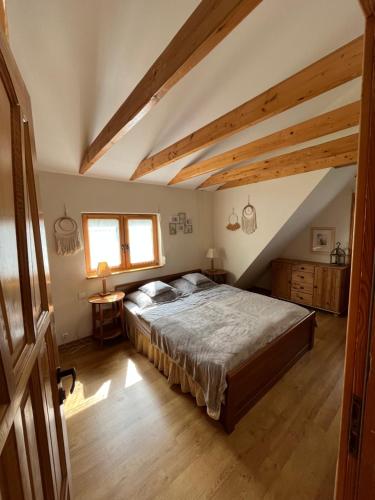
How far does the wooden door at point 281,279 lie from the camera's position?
409 centimetres

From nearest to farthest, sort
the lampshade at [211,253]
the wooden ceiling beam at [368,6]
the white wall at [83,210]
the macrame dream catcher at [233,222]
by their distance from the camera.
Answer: the wooden ceiling beam at [368,6], the white wall at [83,210], the macrame dream catcher at [233,222], the lampshade at [211,253]

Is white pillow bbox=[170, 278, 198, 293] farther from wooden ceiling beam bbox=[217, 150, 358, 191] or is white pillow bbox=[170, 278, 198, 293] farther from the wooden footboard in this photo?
wooden ceiling beam bbox=[217, 150, 358, 191]

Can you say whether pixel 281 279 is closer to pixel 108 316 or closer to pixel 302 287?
pixel 302 287

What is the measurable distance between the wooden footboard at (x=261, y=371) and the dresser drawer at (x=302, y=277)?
1.35 m

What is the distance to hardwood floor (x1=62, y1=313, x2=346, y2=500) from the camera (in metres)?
1.32

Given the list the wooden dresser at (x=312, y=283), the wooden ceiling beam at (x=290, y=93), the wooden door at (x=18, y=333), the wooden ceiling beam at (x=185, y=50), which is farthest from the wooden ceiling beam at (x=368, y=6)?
the wooden dresser at (x=312, y=283)

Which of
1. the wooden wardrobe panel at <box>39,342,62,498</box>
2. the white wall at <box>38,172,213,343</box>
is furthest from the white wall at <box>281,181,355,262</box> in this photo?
the wooden wardrobe panel at <box>39,342,62,498</box>

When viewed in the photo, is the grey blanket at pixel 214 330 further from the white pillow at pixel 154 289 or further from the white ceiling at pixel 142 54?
the white ceiling at pixel 142 54

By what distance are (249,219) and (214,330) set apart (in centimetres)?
234

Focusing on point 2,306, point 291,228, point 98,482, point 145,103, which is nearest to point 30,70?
point 145,103

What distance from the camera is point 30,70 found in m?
1.36

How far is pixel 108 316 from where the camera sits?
3105mm

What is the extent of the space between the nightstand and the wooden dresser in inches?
40.5

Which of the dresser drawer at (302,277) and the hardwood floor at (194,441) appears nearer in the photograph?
the hardwood floor at (194,441)
